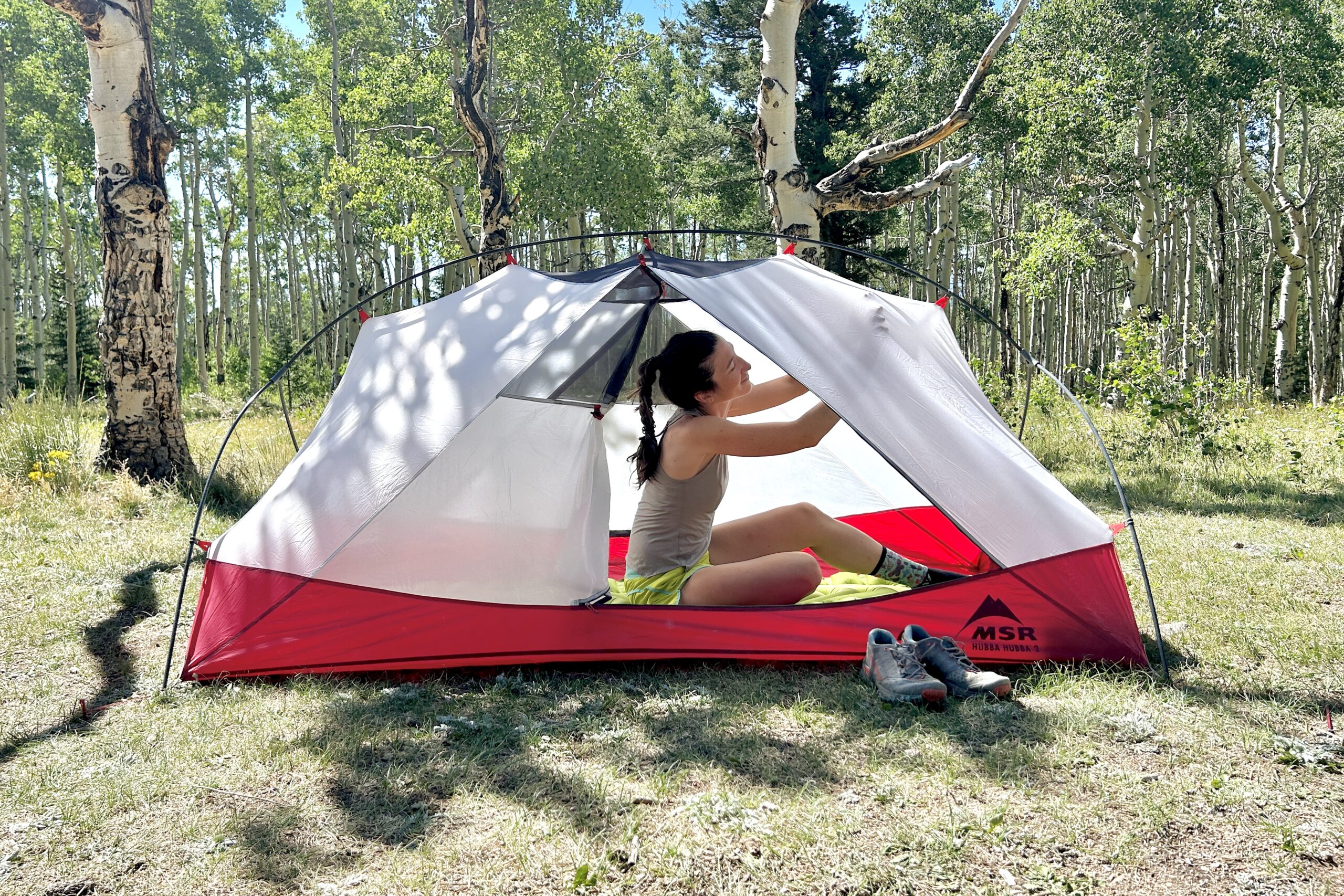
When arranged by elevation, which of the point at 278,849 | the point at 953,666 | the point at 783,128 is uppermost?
the point at 783,128

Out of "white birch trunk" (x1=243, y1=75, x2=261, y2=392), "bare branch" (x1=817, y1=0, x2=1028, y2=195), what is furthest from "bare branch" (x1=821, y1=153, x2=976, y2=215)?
"white birch trunk" (x1=243, y1=75, x2=261, y2=392)

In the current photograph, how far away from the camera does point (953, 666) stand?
2707 mm

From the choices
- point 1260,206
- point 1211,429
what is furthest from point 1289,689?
point 1260,206

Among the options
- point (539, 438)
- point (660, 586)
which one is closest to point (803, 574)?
point (660, 586)

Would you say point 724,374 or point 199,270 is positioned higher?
point 199,270

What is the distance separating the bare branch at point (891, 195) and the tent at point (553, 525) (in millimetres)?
2838

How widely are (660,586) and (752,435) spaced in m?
0.64

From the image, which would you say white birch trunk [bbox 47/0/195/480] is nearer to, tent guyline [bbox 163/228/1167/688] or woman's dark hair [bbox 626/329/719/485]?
tent guyline [bbox 163/228/1167/688]

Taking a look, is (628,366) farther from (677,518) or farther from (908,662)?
(908,662)

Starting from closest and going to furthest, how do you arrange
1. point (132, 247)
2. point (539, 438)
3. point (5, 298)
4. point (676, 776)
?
point (676, 776) → point (539, 438) → point (132, 247) → point (5, 298)

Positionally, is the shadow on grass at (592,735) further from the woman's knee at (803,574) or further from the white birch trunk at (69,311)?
the white birch trunk at (69,311)

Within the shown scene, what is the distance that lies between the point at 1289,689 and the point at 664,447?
6.67 ft

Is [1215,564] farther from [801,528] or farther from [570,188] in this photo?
[570,188]

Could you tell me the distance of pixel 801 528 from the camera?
11.0ft
